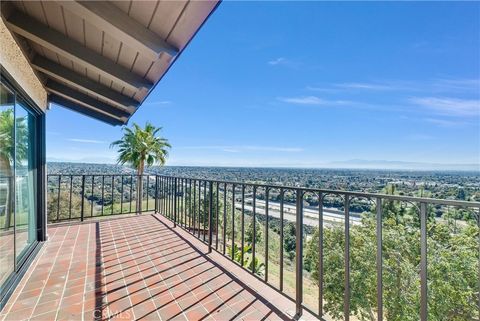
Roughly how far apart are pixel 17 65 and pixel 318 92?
28037 millimetres

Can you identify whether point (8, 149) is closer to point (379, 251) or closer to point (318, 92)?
point (379, 251)

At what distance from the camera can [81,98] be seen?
12.5 feet

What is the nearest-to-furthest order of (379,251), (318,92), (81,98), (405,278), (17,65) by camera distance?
(379,251)
(17,65)
(81,98)
(405,278)
(318,92)

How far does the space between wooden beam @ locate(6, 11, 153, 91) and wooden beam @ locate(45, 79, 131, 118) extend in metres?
1.59

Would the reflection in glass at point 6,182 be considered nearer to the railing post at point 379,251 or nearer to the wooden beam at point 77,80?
the wooden beam at point 77,80

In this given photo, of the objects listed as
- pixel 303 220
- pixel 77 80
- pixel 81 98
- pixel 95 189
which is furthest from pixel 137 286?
pixel 95 189

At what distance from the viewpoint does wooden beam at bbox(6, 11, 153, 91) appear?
1.95 meters

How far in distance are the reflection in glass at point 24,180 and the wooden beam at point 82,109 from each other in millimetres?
999

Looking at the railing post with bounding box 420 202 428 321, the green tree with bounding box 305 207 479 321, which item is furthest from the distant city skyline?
the green tree with bounding box 305 207 479 321

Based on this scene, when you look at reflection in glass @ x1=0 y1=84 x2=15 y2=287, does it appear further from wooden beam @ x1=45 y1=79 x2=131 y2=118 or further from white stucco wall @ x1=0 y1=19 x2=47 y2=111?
wooden beam @ x1=45 y1=79 x2=131 y2=118

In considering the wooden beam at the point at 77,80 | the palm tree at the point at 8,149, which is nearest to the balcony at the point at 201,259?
the palm tree at the point at 8,149

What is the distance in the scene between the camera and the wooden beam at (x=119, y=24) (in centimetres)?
158

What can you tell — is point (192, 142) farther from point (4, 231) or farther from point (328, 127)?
point (4, 231)

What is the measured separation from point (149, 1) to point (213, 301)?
216cm
